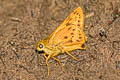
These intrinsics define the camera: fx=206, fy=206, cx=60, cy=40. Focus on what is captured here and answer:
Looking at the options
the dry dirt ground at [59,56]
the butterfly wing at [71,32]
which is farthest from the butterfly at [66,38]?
the dry dirt ground at [59,56]

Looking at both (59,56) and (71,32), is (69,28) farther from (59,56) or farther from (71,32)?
(59,56)

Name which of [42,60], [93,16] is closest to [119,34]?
[93,16]

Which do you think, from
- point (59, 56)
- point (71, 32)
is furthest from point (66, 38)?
point (59, 56)

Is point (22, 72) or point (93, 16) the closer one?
point (22, 72)

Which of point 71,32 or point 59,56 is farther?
point 59,56

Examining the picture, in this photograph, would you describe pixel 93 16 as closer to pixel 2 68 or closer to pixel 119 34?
pixel 119 34

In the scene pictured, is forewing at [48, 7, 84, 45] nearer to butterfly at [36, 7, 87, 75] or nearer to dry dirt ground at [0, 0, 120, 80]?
butterfly at [36, 7, 87, 75]
